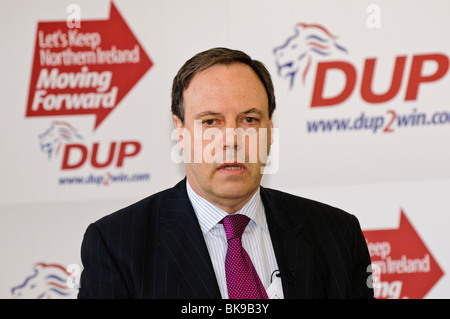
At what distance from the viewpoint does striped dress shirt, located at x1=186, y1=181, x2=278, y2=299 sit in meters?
1.88

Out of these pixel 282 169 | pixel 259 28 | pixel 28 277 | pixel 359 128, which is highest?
pixel 259 28

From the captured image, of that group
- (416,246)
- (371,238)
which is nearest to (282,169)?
(371,238)

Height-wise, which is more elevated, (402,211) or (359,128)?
(359,128)

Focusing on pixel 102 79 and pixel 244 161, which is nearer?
pixel 244 161

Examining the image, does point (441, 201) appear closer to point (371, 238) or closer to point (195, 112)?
point (371, 238)

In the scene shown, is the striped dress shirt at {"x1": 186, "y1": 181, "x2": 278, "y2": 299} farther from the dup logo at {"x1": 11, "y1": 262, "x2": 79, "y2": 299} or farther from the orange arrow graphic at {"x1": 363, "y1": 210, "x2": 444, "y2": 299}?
the dup logo at {"x1": 11, "y1": 262, "x2": 79, "y2": 299}

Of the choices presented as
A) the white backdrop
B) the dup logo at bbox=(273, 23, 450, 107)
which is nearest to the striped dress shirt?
the white backdrop

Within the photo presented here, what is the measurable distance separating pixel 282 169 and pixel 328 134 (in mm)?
369

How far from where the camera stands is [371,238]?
148 inches

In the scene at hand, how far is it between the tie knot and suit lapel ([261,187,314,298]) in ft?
0.33

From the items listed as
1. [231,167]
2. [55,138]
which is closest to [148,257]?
[231,167]

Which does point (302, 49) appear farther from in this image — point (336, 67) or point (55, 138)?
point (55, 138)

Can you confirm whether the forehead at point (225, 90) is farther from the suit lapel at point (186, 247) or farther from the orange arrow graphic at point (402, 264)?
the orange arrow graphic at point (402, 264)

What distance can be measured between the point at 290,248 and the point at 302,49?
2.11m
